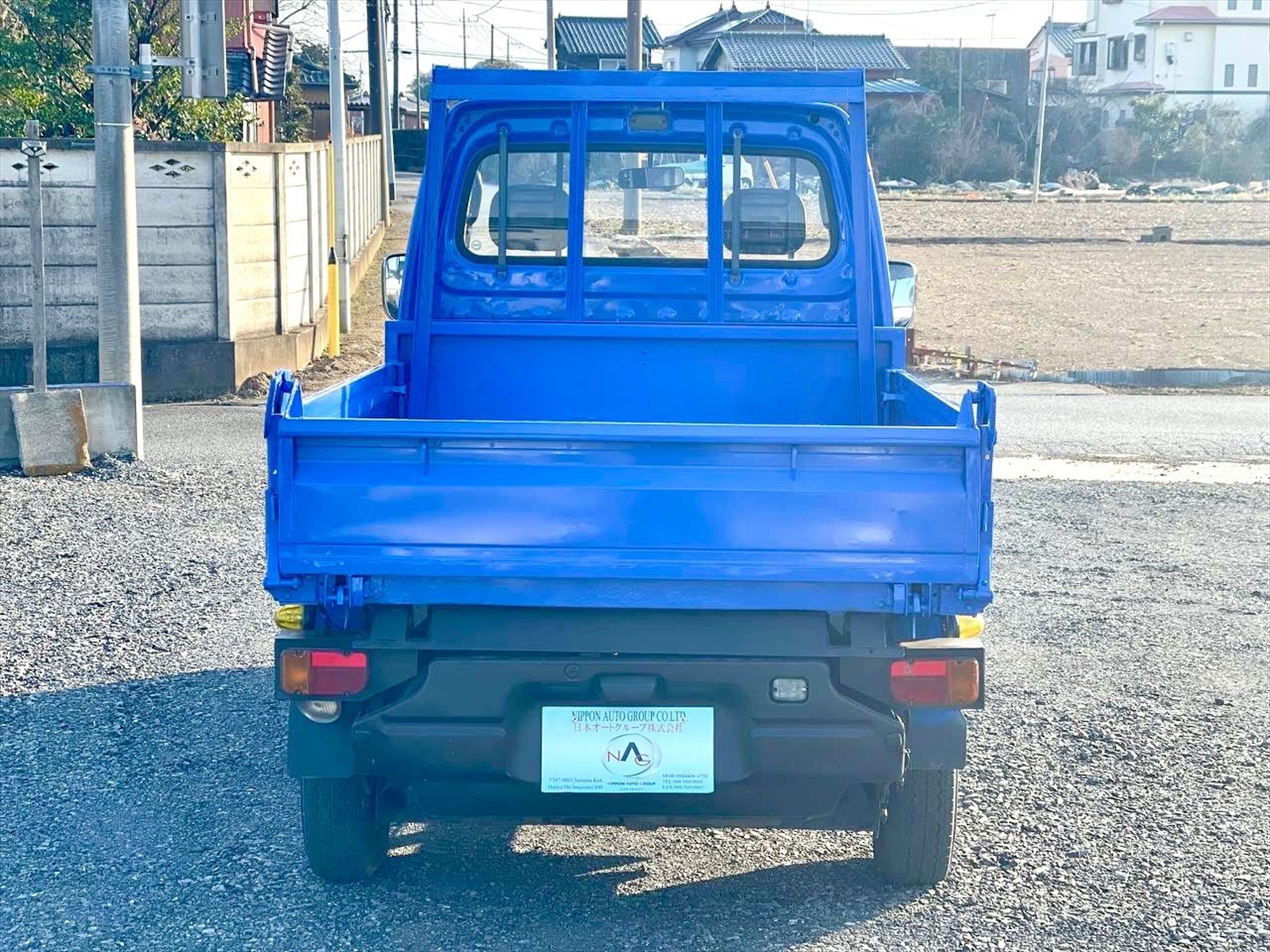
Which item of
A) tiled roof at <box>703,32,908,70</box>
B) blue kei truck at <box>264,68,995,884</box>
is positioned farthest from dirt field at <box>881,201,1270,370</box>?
tiled roof at <box>703,32,908,70</box>

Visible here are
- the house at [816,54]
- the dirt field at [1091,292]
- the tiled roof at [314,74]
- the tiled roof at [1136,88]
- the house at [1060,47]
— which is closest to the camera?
the dirt field at [1091,292]

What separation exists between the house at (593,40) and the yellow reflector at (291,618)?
7103cm

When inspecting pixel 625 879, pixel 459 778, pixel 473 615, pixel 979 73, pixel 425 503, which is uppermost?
pixel 979 73

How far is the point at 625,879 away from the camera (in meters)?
4.34

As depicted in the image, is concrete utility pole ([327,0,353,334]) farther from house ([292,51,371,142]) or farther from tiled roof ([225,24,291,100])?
house ([292,51,371,142])

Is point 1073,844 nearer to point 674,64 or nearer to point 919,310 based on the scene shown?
point 919,310

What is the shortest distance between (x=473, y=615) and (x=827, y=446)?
0.92m

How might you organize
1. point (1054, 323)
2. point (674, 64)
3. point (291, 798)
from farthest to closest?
point (674, 64) → point (1054, 323) → point (291, 798)

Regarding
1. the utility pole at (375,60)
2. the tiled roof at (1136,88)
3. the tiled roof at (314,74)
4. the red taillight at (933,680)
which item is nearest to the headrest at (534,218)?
the red taillight at (933,680)

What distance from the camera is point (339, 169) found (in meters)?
Result: 16.0

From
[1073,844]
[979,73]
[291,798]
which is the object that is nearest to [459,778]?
[291,798]

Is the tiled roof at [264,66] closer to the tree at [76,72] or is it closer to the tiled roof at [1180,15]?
the tree at [76,72]

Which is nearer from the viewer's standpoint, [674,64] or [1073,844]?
[1073,844]

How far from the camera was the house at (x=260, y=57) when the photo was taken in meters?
23.0
